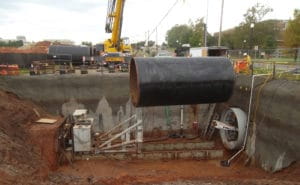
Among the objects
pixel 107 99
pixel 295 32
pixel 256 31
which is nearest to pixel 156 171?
pixel 107 99

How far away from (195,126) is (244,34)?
39.5m

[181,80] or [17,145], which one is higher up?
[181,80]

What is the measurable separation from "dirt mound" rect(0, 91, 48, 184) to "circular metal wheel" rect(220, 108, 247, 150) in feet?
25.6

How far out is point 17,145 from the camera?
1041 centimetres

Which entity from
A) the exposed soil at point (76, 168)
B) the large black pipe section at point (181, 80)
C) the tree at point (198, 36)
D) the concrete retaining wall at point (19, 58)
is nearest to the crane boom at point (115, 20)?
the concrete retaining wall at point (19, 58)

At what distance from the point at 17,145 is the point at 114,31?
15.8 metres

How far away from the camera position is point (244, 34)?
51.0 meters

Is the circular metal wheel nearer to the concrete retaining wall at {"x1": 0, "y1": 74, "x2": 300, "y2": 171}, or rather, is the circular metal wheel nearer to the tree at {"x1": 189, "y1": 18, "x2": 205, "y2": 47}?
the concrete retaining wall at {"x1": 0, "y1": 74, "x2": 300, "y2": 171}

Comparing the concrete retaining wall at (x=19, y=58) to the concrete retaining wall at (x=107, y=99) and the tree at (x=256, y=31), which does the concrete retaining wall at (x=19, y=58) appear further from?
the tree at (x=256, y=31)

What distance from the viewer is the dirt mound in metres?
8.90

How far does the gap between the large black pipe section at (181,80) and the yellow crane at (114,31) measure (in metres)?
14.2

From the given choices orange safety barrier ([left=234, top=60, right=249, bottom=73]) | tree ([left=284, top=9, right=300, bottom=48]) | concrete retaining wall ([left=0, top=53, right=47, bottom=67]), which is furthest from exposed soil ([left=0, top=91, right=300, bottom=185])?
tree ([left=284, top=9, right=300, bottom=48])

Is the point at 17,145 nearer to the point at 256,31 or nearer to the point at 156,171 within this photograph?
the point at 156,171

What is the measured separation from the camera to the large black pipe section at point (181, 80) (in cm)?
871
